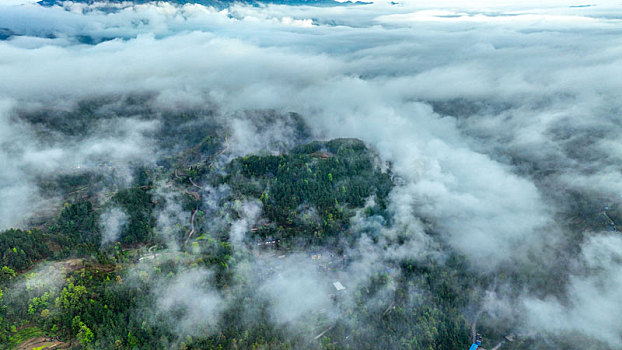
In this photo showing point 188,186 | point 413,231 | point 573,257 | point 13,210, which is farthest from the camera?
point 188,186

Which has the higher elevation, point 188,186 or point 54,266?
point 54,266

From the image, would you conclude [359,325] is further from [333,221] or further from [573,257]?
[573,257]

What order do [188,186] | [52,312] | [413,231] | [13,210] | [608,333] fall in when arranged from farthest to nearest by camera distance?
[188,186] < [13,210] < [413,231] < [608,333] < [52,312]

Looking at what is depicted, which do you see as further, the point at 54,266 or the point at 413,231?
the point at 413,231

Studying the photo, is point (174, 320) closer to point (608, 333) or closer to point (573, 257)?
point (608, 333)

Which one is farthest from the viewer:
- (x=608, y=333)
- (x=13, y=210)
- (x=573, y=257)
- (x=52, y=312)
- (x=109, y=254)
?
(x=13, y=210)

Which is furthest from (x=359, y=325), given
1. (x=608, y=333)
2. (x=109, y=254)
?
(x=109, y=254)

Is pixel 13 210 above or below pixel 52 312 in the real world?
below

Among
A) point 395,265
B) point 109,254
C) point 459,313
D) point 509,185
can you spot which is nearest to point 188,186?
point 109,254

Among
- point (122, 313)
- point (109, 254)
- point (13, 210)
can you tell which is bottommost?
point (13, 210)
